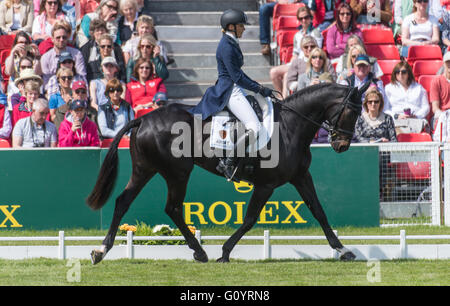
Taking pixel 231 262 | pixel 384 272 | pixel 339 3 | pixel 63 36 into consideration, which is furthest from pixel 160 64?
pixel 384 272

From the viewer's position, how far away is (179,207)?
880 centimetres

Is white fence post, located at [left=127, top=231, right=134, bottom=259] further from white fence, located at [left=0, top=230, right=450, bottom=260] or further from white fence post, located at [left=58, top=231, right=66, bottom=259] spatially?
white fence post, located at [left=58, top=231, right=66, bottom=259]

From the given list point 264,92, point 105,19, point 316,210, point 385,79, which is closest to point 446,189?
point 316,210

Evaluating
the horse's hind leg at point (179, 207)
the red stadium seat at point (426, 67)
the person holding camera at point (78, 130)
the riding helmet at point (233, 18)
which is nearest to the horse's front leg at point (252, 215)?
the horse's hind leg at point (179, 207)

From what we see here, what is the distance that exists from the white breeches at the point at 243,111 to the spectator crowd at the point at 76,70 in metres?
3.53

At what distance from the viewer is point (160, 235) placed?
31.1 feet

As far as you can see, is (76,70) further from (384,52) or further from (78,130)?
(384,52)

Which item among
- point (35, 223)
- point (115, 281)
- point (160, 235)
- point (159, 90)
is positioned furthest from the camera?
point (159, 90)

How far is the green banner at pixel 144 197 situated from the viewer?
10.7 metres

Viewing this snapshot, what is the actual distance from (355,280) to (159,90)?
6.38m

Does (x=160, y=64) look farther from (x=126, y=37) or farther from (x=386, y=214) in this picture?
(x=386, y=214)

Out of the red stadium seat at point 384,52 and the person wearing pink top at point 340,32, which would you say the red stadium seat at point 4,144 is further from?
the red stadium seat at point 384,52

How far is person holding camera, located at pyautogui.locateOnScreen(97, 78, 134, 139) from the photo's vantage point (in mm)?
12005

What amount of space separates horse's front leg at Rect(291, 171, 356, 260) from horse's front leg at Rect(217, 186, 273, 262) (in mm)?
379
